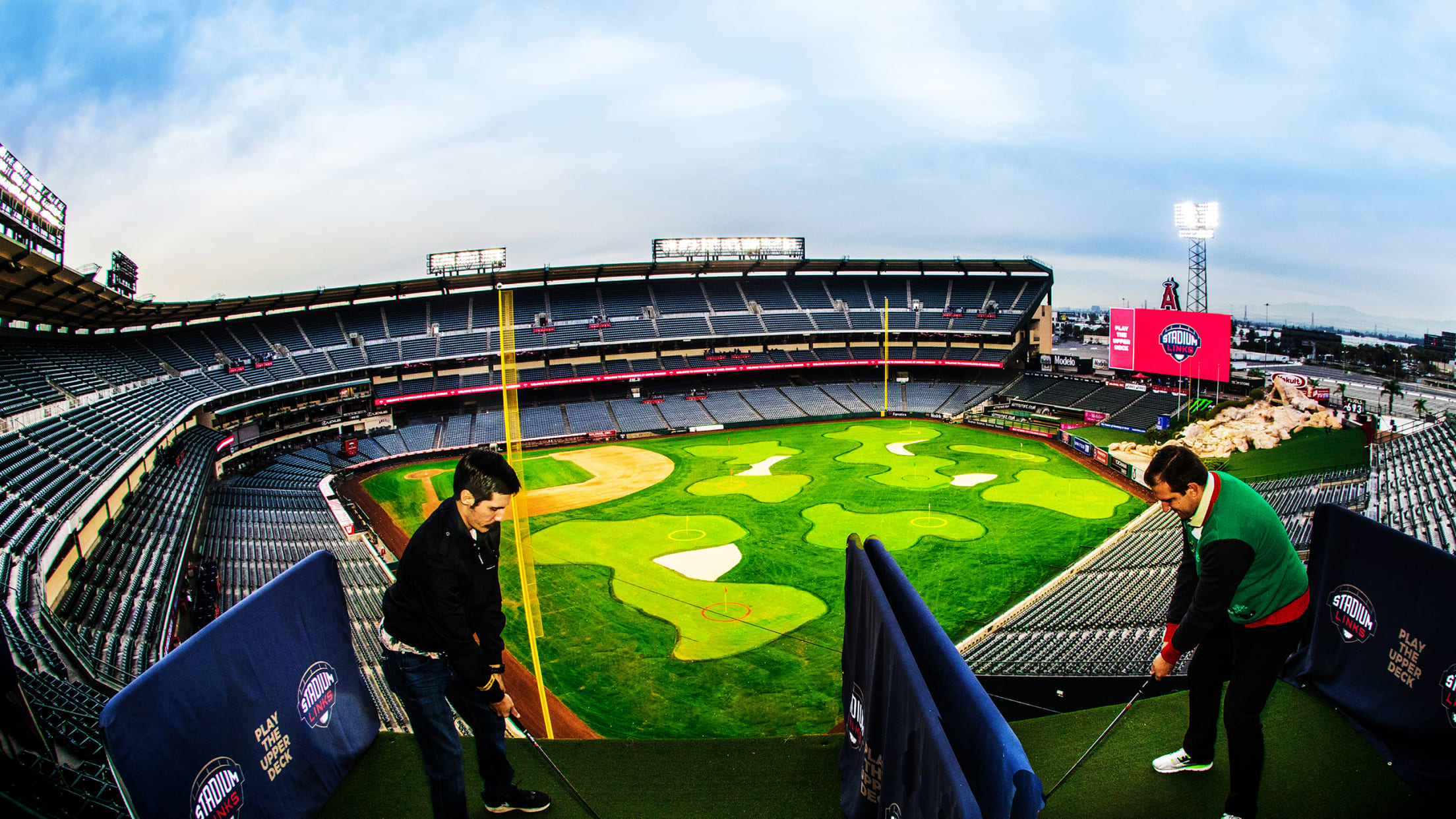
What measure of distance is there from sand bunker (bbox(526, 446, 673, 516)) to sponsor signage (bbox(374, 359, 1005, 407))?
29.0 feet

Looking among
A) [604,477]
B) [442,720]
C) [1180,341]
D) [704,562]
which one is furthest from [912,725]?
[1180,341]

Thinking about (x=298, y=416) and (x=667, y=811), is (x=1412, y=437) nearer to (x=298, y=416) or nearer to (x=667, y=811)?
(x=667, y=811)

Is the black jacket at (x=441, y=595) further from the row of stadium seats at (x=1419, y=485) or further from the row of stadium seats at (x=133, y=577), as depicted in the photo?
the row of stadium seats at (x=1419, y=485)

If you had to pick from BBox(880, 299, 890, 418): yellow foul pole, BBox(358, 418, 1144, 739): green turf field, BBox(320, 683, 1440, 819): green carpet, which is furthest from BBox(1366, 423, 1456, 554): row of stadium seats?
BBox(880, 299, 890, 418): yellow foul pole

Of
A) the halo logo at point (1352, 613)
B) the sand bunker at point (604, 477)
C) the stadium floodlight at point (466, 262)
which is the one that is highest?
the stadium floodlight at point (466, 262)

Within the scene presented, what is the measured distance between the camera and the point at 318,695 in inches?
199

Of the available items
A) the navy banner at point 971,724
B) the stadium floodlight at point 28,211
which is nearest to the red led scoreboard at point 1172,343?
the navy banner at point 971,724

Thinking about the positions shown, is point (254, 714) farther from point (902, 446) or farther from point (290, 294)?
point (290, 294)

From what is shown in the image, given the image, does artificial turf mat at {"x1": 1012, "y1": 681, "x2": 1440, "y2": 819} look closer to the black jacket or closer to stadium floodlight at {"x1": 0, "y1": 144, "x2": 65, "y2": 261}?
the black jacket

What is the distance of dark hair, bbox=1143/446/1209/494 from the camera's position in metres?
4.73

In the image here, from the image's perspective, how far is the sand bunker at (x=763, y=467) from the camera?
1291 inches

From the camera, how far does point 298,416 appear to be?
40938mm

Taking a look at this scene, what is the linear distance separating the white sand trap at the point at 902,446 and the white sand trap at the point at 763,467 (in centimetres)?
598

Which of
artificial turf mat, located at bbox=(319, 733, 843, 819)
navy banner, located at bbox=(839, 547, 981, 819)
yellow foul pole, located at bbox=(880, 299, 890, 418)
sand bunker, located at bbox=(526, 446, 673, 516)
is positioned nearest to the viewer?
navy banner, located at bbox=(839, 547, 981, 819)
